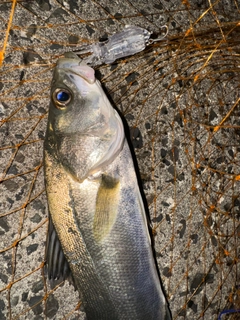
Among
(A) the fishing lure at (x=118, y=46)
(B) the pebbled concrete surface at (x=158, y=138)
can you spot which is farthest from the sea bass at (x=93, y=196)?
(B) the pebbled concrete surface at (x=158, y=138)

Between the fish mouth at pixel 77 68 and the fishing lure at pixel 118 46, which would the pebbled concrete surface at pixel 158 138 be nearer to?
the fishing lure at pixel 118 46

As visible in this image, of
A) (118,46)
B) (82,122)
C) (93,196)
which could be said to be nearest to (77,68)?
(82,122)

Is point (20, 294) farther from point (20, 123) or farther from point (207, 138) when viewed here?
point (207, 138)

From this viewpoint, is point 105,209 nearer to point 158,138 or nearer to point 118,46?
point 158,138

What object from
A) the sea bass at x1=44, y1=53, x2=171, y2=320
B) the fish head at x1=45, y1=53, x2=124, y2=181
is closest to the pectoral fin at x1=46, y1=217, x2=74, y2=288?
the sea bass at x1=44, y1=53, x2=171, y2=320

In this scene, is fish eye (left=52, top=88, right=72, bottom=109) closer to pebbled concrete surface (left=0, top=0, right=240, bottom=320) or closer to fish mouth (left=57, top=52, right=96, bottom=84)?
fish mouth (left=57, top=52, right=96, bottom=84)

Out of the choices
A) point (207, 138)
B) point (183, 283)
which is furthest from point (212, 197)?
point (183, 283)

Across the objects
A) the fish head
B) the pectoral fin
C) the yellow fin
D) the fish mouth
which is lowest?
the pectoral fin

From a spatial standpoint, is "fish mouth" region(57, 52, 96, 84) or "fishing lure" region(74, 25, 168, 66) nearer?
"fish mouth" region(57, 52, 96, 84)
